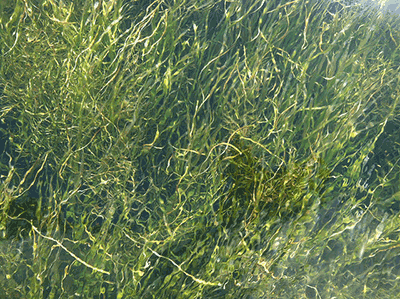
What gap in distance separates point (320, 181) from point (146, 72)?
530 mm

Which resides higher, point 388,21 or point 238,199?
point 388,21

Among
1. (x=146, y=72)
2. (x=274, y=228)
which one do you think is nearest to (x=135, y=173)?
(x=146, y=72)

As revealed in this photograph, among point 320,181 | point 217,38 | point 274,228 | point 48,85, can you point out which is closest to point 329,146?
point 320,181

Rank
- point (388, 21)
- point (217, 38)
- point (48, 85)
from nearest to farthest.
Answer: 1. point (48, 85)
2. point (217, 38)
3. point (388, 21)

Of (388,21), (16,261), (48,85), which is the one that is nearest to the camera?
(16,261)

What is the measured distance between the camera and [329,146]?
1039 mm

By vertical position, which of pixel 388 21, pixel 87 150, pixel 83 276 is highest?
pixel 388 21

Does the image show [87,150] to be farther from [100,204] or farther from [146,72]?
[146,72]

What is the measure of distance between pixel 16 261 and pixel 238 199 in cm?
56

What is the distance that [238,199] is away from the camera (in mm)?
1104

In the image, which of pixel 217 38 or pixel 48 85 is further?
pixel 217 38

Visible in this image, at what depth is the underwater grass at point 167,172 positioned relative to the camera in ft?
3.23

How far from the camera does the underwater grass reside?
0.99 metres

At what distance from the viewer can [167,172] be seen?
40.6 inches
